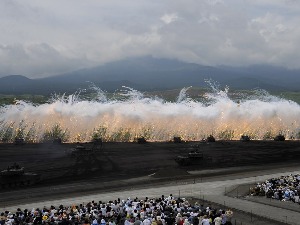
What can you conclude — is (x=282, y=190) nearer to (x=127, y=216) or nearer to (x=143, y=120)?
(x=127, y=216)

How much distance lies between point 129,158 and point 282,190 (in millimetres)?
46229

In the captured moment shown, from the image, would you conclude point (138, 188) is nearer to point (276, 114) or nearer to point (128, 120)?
point (128, 120)

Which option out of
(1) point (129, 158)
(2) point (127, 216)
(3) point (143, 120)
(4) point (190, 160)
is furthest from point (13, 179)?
(3) point (143, 120)

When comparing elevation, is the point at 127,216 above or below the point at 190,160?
above

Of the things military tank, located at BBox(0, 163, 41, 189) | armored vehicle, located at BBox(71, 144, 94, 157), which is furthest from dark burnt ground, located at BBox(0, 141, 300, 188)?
military tank, located at BBox(0, 163, 41, 189)

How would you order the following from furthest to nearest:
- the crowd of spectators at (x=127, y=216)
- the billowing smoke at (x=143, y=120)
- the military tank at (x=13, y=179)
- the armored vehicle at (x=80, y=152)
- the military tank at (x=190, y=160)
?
1. the billowing smoke at (x=143, y=120)
2. the armored vehicle at (x=80, y=152)
3. the military tank at (x=190, y=160)
4. the military tank at (x=13, y=179)
5. the crowd of spectators at (x=127, y=216)

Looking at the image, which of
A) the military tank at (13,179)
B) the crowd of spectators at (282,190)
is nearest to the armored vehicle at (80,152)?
the military tank at (13,179)

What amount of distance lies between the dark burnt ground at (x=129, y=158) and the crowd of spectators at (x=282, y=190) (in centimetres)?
1979

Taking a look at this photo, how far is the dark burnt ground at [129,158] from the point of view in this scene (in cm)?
7094

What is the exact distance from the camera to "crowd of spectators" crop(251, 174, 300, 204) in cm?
4462

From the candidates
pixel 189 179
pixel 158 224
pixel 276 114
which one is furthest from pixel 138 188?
pixel 276 114

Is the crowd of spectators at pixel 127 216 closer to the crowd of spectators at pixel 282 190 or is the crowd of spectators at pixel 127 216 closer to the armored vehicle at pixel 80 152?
the crowd of spectators at pixel 282 190

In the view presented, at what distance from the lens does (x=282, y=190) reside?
46781 millimetres

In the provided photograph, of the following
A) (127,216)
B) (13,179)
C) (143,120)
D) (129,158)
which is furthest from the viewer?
(143,120)
